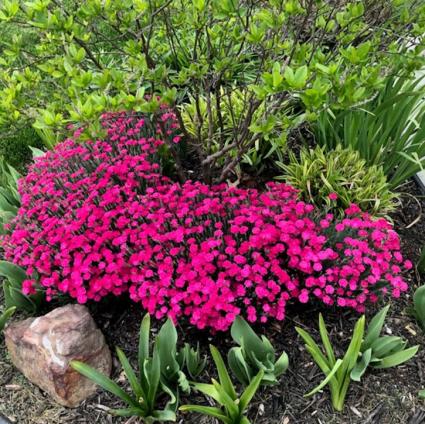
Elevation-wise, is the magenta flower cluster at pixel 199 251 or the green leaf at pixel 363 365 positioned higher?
the magenta flower cluster at pixel 199 251

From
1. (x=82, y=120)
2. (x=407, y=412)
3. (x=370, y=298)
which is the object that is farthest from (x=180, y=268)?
(x=407, y=412)

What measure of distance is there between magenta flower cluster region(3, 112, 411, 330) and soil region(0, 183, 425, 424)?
0.14m

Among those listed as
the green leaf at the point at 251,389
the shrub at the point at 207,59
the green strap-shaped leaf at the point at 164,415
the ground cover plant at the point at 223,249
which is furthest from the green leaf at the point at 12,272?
the green leaf at the point at 251,389

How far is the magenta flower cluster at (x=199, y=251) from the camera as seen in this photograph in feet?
7.66

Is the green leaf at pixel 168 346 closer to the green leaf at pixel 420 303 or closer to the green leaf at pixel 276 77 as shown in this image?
the green leaf at pixel 276 77

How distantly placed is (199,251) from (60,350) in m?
0.87

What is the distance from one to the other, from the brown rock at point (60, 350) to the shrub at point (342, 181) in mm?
1669

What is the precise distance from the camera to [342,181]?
3266 mm

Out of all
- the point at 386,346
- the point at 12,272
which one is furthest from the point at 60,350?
the point at 386,346

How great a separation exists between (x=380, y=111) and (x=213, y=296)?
5.73 ft

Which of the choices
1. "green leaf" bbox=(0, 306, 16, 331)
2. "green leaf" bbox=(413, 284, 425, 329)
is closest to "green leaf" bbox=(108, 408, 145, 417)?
"green leaf" bbox=(0, 306, 16, 331)

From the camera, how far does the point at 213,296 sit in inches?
88.2

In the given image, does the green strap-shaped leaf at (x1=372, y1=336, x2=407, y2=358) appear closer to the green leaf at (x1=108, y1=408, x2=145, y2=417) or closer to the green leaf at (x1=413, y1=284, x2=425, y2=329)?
the green leaf at (x1=413, y1=284, x2=425, y2=329)

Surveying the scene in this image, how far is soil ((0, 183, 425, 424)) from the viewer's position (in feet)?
7.32
